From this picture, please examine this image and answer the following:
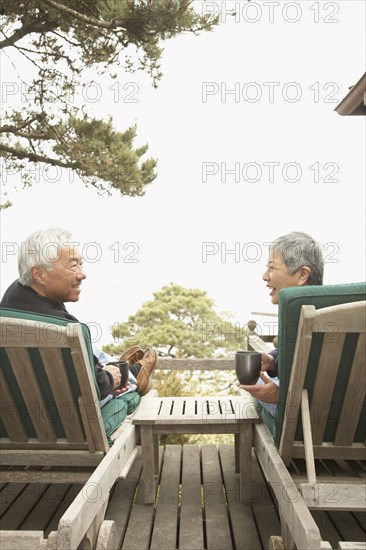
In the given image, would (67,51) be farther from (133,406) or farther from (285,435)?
(285,435)

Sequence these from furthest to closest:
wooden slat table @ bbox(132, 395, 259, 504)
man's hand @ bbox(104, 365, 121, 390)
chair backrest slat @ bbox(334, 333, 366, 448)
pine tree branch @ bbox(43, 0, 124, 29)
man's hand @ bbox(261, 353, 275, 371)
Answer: pine tree branch @ bbox(43, 0, 124, 29) < wooden slat table @ bbox(132, 395, 259, 504) < man's hand @ bbox(104, 365, 121, 390) < man's hand @ bbox(261, 353, 275, 371) < chair backrest slat @ bbox(334, 333, 366, 448)

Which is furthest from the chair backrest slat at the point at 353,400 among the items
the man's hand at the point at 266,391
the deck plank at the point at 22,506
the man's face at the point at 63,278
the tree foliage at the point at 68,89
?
the tree foliage at the point at 68,89

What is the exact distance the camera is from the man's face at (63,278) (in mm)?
2729

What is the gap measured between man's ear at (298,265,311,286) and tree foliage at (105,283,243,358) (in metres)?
6.51

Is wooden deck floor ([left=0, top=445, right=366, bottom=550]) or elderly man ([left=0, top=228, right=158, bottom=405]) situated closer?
elderly man ([left=0, top=228, right=158, bottom=405])

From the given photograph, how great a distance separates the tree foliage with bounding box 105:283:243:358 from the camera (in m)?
9.12

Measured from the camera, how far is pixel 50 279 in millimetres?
2738

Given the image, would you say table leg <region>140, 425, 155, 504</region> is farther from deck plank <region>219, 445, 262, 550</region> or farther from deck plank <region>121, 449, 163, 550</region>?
deck plank <region>219, 445, 262, 550</region>

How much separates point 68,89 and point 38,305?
6344 millimetres

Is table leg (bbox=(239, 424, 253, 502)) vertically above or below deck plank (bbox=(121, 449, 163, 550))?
above

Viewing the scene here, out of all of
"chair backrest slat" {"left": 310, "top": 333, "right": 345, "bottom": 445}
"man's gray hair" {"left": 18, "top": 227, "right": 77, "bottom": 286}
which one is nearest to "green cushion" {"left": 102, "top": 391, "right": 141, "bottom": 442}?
"man's gray hair" {"left": 18, "top": 227, "right": 77, "bottom": 286}

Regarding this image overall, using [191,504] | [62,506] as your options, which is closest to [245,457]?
[191,504]

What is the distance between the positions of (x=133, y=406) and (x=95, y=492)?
4.22 ft

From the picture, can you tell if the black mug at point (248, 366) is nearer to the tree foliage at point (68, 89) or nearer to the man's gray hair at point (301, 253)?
the man's gray hair at point (301, 253)
